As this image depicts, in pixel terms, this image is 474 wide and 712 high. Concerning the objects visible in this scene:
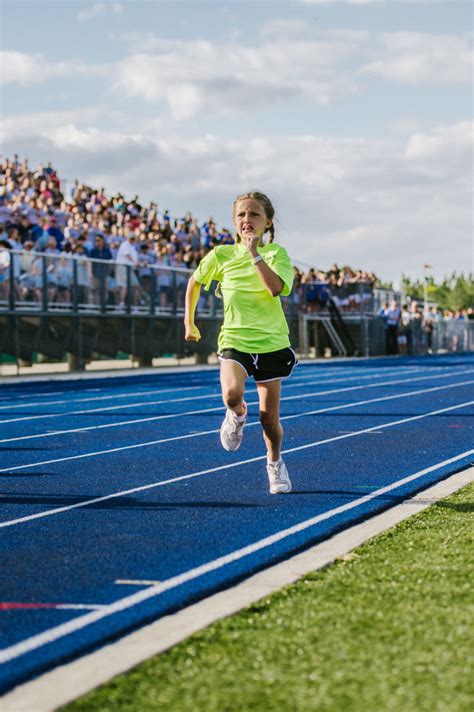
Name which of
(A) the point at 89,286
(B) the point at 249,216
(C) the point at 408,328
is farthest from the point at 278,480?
(C) the point at 408,328

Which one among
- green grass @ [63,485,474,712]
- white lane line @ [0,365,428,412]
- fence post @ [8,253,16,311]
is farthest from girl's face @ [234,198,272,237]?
fence post @ [8,253,16,311]

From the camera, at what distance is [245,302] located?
7.40 m

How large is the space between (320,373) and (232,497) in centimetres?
2042

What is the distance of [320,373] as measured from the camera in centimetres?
2792

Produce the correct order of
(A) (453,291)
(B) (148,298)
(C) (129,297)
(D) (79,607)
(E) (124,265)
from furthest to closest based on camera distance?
(A) (453,291) < (B) (148,298) < (C) (129,297) < (E) (124,265) < (D) (79,607)

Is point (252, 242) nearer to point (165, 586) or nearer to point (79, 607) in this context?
point (165, 586)

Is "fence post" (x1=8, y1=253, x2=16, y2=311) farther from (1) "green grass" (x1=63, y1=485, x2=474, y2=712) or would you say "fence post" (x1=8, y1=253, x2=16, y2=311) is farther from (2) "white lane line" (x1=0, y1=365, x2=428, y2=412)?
(1) "green grass" (x1=63, y1=485, x2=474, y2=712)

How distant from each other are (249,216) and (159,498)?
1.94 m

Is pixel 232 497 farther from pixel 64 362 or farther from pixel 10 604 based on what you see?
pixel 64 362

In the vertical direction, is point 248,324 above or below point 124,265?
below

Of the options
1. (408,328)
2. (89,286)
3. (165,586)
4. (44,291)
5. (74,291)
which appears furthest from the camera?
(408,328)

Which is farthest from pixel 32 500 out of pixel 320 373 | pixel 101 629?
pixel 320 373

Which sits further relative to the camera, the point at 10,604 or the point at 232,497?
the point at 232,497

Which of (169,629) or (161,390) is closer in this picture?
(169,629)
